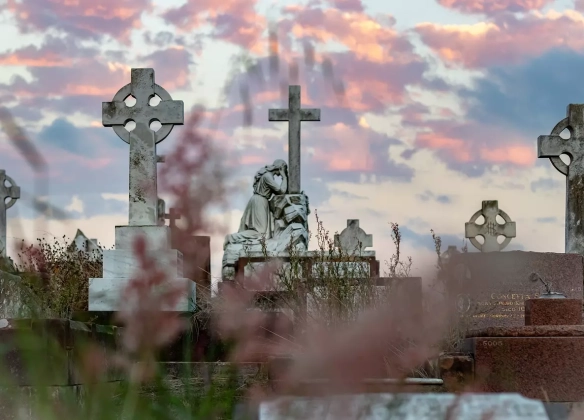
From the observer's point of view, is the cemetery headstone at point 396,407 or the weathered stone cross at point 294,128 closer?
the cemetery headstone at point 396,407

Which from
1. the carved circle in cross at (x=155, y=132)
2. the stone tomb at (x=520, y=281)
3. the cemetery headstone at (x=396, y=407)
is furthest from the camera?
the stone tomb at (x=520, y=281)

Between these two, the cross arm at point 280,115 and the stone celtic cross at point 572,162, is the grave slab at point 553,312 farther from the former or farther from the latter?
the cross arm at point 280,115

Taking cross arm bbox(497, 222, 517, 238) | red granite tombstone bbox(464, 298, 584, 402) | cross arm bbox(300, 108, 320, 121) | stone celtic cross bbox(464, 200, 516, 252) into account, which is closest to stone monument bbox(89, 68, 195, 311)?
red granite tombstone bbox(464, 298, 584, 402)

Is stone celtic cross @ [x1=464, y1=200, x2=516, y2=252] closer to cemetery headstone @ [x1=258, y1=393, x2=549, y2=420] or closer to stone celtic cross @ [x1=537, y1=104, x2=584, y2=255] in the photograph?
stone celtic cross @ [x1=537, y1=104, x2=584, y2=255]

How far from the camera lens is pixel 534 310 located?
27.5 feet

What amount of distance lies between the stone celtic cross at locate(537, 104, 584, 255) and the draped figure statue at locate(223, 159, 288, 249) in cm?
432

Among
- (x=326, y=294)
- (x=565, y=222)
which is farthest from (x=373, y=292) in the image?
(x=565, y=222)

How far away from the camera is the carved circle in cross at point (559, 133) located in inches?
621

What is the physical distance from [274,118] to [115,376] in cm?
1167

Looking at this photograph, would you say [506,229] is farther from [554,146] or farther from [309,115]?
[309,115]

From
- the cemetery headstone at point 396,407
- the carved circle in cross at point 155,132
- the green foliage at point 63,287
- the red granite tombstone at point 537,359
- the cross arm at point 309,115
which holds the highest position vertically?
the cross arm at point 309,115

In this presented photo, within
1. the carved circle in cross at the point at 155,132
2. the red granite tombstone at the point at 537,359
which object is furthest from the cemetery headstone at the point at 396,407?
the carved circle in cross at the point at 155,132

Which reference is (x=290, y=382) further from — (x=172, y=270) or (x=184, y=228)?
(x=172, y=270)

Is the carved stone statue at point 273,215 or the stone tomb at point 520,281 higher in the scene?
the carved stone statue at point 273,215
